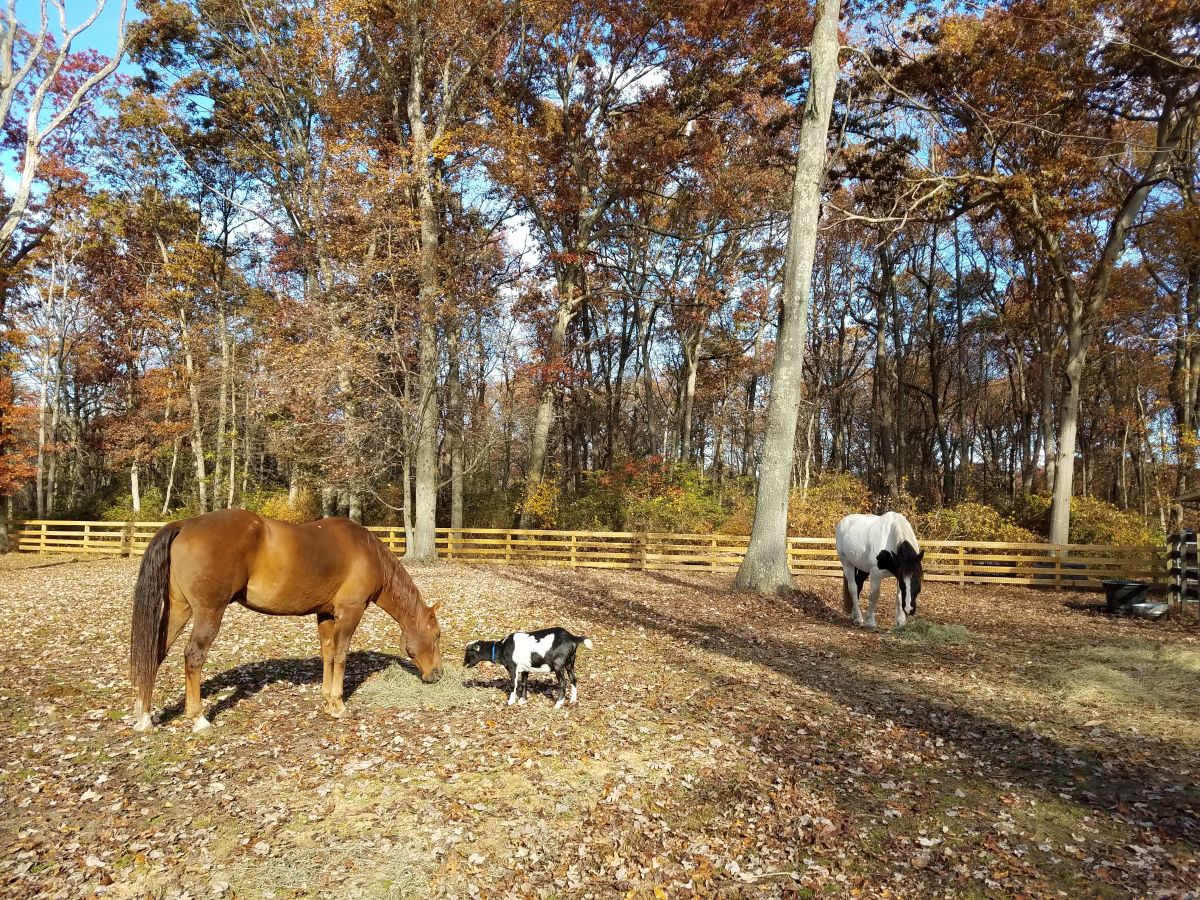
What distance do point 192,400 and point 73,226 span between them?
708 cm

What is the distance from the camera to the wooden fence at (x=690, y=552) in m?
14.9

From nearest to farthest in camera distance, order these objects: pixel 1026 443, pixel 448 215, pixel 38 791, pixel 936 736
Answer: pixel 38 791
pixel 936 736
pixel 448 215
pixel 1026 443

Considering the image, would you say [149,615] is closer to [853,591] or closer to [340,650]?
[340,650]

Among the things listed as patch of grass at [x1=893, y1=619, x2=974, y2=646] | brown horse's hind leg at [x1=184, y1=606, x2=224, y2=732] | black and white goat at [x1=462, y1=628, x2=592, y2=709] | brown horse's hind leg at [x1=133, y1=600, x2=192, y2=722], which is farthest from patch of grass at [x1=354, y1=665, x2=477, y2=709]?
patch of grass at [x1=893, y1=619, x2=974, y2=646]

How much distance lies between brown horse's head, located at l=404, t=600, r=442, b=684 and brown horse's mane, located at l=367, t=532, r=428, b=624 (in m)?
0.04

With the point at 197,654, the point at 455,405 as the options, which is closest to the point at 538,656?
the point at 197,654

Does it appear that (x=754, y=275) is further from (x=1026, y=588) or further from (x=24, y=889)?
(x=24, y=889)

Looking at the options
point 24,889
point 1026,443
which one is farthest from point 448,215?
point 1026,443

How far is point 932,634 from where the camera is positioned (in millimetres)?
9070

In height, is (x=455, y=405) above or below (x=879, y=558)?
above

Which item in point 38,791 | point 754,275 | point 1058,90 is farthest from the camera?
point 754,275

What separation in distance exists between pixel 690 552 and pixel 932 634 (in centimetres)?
947

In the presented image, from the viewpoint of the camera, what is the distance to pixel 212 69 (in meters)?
20.9

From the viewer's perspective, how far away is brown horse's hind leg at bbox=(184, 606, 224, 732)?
5105mm
